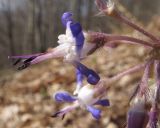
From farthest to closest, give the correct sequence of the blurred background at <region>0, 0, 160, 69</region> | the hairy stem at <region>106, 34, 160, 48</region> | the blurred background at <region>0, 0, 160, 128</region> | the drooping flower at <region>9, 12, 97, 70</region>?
the blurred background at <region>0, 0, 160, 69</region> → the blurred background at <region>0, 0, 160, 128</region> → the hairy stem at <region>106, 34, 160, 48</region> → the drooping flower at <region>9, 12, 97, 70</region>

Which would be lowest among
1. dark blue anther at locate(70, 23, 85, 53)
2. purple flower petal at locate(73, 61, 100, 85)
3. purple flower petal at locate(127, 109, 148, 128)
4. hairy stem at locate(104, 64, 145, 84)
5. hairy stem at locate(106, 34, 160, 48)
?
purple flower petal at locate(127, 109, 148, 128)

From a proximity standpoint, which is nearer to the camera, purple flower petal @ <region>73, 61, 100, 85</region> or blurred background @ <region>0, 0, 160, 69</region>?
purple flower petal @ <region>73, 61, 100, 85</region>

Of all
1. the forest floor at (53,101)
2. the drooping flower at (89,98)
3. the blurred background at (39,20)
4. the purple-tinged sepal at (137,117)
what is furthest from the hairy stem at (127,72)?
the blurred background at (39,20)

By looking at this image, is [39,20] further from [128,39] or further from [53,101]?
[128,39]

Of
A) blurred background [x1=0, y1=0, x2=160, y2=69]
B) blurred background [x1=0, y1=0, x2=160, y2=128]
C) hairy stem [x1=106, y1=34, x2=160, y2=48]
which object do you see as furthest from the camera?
blurred background [x1=0, y1=0, x2=160, y2=69]

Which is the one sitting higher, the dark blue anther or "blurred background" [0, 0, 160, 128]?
the dark blue anther

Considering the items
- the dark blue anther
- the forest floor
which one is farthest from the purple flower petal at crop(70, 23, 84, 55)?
the forest floor

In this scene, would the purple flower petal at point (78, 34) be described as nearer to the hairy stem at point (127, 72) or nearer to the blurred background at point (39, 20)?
the hairy stem at point (127, 72)

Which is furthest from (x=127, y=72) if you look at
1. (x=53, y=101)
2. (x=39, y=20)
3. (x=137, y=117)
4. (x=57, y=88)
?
(x=39, y=20)

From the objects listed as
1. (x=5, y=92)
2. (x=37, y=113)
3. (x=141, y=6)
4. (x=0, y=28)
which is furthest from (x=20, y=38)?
(x=37, y=113)

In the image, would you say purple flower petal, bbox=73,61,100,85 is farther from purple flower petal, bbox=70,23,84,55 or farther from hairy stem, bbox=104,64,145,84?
hairy stem, bbox=104,64,145,84
